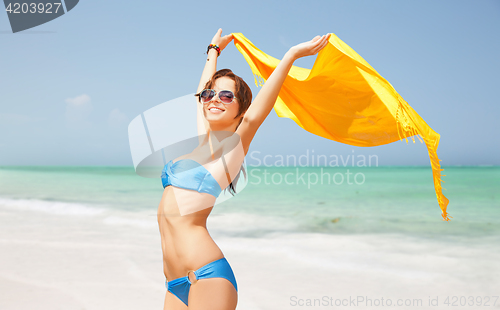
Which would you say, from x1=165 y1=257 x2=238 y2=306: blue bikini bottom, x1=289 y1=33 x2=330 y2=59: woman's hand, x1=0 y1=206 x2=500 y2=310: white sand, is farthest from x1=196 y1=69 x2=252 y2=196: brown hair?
x1=0 y1=206 x2=500 y2=310: white sand

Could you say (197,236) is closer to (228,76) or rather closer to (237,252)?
(228,76)

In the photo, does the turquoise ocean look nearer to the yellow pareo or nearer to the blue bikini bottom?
the yellow pareo

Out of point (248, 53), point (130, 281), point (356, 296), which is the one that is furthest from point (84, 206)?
point (248, 53)

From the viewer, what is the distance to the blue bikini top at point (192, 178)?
1791 millimetres

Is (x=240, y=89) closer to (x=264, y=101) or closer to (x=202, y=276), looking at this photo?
(x=264, y=101)

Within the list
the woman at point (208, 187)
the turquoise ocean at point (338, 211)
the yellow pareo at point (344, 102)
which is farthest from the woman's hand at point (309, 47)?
the turquoise ocean at point (338, 211)

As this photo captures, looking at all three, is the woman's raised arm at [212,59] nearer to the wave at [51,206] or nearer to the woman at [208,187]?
the woman at [208,187]

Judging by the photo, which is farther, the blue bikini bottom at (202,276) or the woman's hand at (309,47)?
the woman's hand at (309,47)

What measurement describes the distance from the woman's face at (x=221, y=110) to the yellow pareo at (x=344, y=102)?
29.2 inches

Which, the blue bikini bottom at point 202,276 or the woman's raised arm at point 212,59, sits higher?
the woman's raised arm at point 212,59

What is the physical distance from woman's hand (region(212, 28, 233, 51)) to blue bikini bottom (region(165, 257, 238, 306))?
1718 millimetres

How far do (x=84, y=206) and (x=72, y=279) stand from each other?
28.5 feet

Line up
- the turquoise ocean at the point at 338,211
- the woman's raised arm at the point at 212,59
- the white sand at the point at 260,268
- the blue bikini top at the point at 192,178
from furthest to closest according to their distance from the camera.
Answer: the turquoise ocean at the point at 338,211, the white sand at the point at 260,268, the woman's raised arm at the point at 212,59, the blue bikini top at the point at 192,178

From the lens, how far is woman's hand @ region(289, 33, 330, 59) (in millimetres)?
1934
